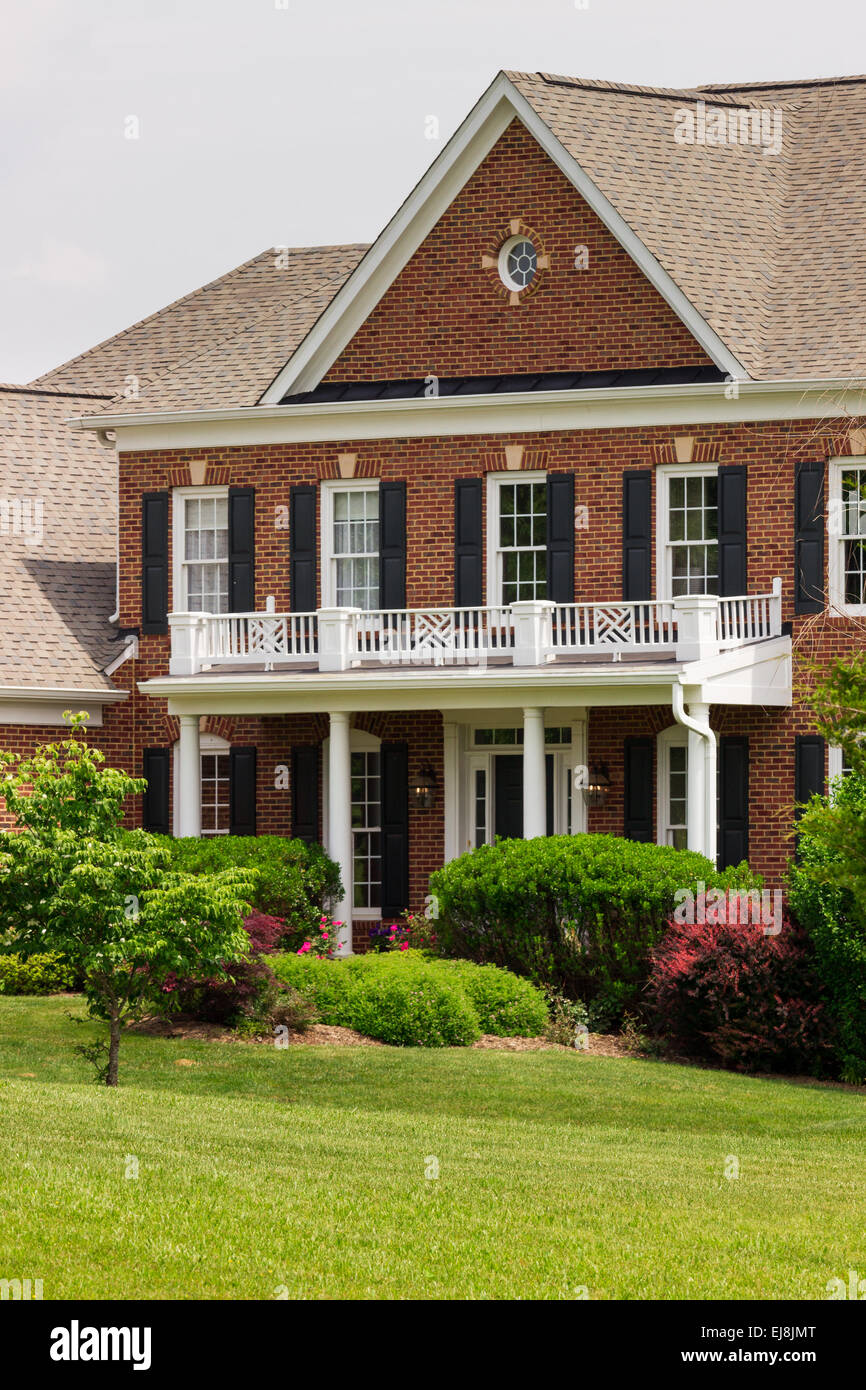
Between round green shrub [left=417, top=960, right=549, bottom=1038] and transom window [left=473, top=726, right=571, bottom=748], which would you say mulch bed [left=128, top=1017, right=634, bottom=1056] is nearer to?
round green shrub [left=417, top=960, right=549, bottom=1038]

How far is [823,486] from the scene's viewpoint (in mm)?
25594

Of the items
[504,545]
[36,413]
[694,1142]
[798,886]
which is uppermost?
[36,413]

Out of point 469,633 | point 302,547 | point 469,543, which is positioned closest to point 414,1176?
point 469,633

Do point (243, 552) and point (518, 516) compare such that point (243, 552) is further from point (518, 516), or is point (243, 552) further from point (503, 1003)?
point (503, 1003)

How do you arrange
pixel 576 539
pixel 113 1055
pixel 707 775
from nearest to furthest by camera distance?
pixel 113 1055 < pixel 707 775 < pixel 576 539

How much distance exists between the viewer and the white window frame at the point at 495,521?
27.1 meters

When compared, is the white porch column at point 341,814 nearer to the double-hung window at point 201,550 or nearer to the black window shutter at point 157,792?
the black window shutter at point 157,792

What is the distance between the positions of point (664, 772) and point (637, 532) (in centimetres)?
300

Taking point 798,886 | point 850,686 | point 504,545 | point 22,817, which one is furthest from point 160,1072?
point 504,545

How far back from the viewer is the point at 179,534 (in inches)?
1133

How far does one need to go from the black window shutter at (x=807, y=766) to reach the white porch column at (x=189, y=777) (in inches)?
292

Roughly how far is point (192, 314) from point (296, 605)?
→ 675cm
